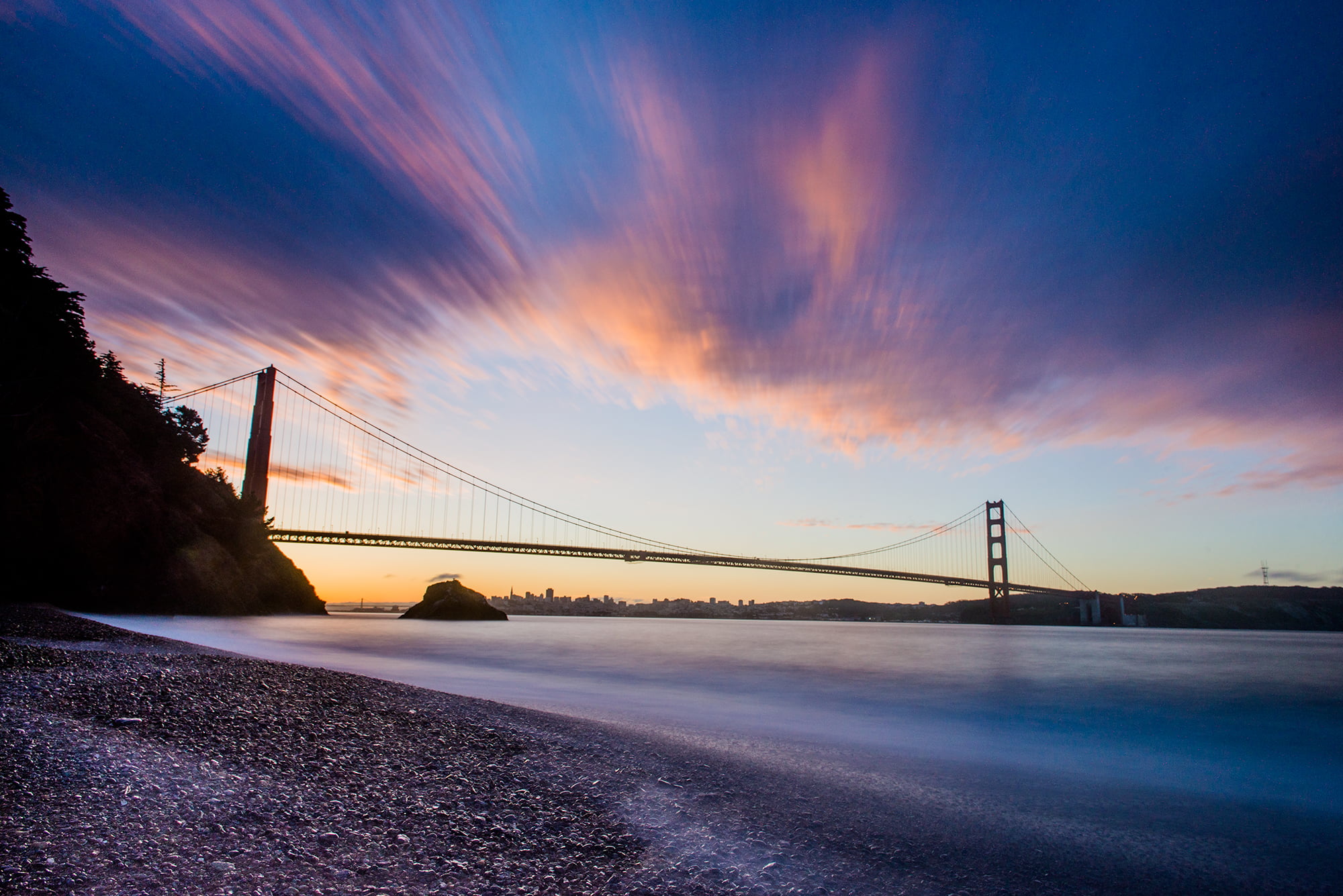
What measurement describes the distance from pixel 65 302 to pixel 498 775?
30063mm

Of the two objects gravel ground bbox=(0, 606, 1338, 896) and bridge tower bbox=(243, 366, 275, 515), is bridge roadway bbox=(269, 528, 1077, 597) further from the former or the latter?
gravel ground bbox=(0, 606, 1338, 896)

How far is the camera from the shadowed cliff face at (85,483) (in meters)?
19.4

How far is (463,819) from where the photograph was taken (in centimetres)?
274

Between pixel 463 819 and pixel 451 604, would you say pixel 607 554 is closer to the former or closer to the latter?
pixel 451 604

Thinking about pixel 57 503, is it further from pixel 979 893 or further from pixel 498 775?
pixel 979 893

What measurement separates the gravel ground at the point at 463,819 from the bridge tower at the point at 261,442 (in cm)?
4127

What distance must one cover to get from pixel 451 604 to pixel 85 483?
25349 mm

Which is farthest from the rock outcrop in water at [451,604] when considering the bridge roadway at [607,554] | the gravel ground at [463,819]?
the gravel ground at [463,819]

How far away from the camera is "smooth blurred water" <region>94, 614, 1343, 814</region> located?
20.4ft

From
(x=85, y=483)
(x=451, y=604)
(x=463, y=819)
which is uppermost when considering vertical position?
(x=85, y=483)

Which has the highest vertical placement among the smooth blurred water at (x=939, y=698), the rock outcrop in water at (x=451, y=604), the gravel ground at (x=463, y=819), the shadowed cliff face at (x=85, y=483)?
the shadowed cliff face at (x=85, y=483)

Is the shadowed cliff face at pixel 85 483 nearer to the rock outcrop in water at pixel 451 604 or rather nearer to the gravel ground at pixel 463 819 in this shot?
the rock outcrop in water at pixel 451 604

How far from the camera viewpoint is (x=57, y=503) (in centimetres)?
2133

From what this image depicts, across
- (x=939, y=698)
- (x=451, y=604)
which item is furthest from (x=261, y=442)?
(x=939, y=698)
